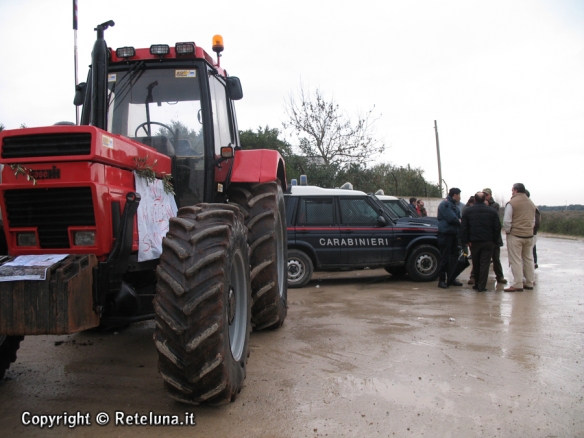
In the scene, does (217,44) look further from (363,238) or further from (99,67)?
(363,238)

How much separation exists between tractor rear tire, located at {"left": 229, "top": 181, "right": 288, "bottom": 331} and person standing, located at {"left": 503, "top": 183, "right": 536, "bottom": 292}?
5189 millimetres

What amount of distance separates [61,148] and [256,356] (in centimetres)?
259

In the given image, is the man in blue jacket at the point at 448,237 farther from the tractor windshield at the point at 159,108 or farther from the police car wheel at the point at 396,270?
the tractor windshield at the point at 159,108

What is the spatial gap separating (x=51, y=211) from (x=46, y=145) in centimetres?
44

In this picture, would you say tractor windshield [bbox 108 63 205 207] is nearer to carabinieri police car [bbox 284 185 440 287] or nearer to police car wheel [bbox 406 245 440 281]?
carabinieri police car [bbox 284 185 440 287]

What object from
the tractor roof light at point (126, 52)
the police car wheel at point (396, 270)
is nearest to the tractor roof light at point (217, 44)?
the tractor roof light at point (126, 52)

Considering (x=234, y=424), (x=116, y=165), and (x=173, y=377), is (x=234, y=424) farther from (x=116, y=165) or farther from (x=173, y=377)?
(x=116, y=165)

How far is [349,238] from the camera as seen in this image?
1053cm

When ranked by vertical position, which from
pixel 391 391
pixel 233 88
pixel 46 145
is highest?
pixel 233 88

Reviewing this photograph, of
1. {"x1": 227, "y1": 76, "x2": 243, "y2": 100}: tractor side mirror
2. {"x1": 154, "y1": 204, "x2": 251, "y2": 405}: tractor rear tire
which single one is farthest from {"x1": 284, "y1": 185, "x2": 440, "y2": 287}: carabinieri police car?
{"x1": 154, "y1": 204, "x2": 251, "y2": 405}: tractor rear tire

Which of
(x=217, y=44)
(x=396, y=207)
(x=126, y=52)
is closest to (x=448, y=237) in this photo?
(x=396, y=207)

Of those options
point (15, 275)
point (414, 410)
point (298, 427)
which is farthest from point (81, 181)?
point (414, 410)

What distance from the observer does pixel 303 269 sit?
34.0ft

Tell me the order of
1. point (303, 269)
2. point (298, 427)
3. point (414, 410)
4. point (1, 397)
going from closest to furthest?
point (298, 427), point (414, 410), point (1, 397), point (303, 269)
